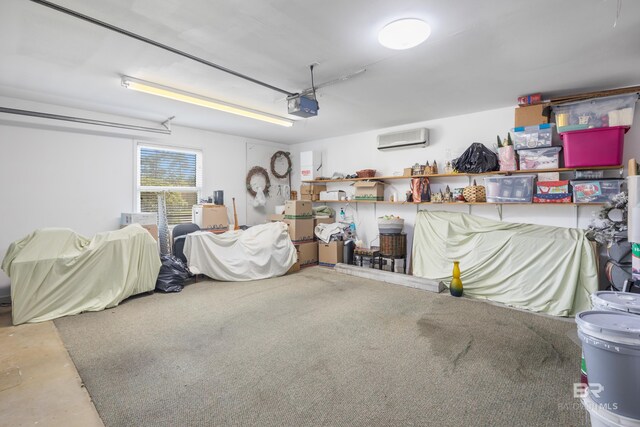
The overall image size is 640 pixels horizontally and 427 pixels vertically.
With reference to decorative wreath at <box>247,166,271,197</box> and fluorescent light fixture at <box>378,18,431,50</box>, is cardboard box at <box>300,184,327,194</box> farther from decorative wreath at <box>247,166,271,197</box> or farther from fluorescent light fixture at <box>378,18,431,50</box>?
fluorescent light fixture at <box>378,18,431,50</box>

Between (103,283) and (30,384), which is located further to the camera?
(103,283)

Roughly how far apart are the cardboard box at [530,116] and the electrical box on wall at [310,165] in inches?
152

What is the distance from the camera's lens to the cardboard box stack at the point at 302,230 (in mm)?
6082

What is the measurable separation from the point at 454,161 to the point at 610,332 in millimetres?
3790

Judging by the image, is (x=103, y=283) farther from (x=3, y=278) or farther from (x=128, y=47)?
(x=128, y=47)

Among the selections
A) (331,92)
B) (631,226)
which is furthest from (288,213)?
(631,226)

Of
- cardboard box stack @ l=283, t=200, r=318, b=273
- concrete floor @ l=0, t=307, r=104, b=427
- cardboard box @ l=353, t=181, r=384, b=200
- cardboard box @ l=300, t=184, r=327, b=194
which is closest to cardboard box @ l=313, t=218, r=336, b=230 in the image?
cardboard box stack @ l=283, t=200, r=318, b=273

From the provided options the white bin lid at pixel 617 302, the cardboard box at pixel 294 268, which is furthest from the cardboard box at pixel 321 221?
the white bin lid at pixel 617 302

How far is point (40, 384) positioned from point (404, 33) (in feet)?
12.6

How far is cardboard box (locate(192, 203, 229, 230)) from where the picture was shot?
5.54m

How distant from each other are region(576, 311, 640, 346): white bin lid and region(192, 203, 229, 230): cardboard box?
17.3 ft

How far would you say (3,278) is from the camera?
13.5 ft

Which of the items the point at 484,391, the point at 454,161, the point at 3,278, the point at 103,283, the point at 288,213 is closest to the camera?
the point at 484,391

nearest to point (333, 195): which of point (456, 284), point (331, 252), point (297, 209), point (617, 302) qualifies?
point (297, 209)
